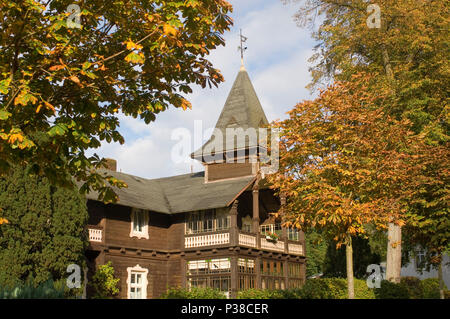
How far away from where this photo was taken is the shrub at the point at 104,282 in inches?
967

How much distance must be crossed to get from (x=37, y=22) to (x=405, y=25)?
18.5 meters

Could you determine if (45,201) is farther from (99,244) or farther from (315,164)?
A: (315,164)

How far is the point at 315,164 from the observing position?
15.4 metres

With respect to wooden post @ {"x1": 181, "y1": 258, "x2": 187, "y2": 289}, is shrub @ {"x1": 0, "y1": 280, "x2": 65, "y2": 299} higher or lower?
higher

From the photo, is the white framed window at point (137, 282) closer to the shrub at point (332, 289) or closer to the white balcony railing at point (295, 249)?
the white balcony railing at point (295, 249)

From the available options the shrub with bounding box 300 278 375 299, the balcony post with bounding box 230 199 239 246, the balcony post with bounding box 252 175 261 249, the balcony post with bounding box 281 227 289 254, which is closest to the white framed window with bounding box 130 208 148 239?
the balcony post with bounding box 230 199 239 246

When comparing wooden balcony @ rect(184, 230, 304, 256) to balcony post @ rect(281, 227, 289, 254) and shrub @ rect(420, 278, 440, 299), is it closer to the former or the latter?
balcony post @ rect(281, 227, 289, 254)

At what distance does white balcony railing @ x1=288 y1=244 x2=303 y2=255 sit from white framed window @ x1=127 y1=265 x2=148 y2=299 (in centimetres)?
920

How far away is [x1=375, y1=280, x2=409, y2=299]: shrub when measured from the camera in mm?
20312

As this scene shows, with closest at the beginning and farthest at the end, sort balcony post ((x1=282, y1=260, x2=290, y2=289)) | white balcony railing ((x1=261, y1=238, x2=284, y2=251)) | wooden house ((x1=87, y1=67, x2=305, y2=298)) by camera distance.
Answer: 1. wooden house ((x1=87, y1=67, x2=305, y2=298))
2. white balcony railing ((x1=261, y1=238, x2=284, y2=251))
3. balcony post ((x1=282, y1=260, x2=290, y2=289))

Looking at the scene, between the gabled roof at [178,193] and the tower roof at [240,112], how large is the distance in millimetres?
2262

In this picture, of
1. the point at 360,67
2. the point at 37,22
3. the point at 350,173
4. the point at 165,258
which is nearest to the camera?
the point at 37,22

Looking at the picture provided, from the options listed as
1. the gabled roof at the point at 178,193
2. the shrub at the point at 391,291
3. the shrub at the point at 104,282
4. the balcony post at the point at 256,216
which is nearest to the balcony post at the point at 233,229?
the gabled roof at the point at 178,193
